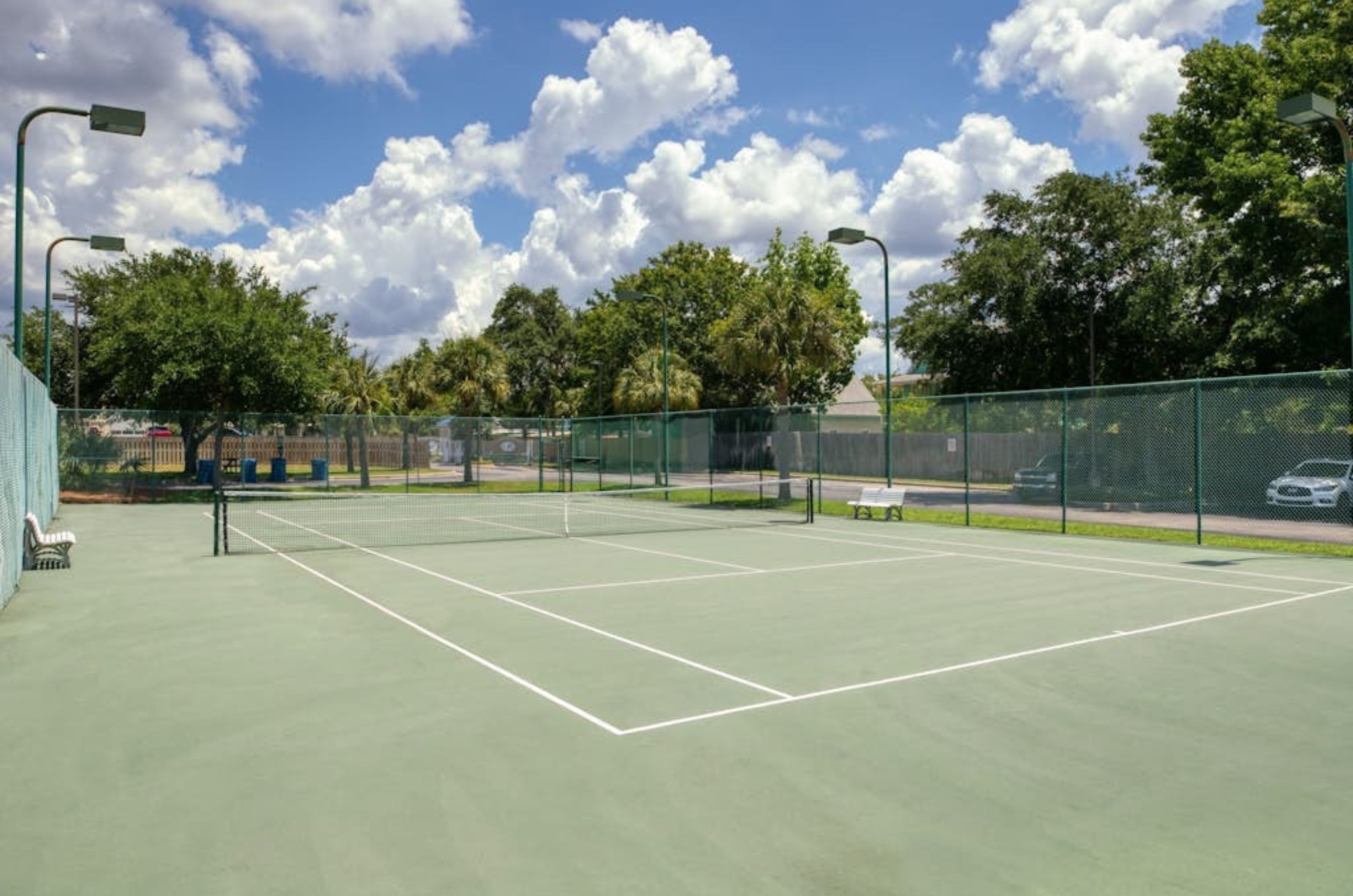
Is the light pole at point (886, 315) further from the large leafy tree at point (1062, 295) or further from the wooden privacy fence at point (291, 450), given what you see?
the wooden privacy fence at point (291, 450)

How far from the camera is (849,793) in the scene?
15.9 feet

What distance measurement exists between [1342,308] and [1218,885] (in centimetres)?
2498

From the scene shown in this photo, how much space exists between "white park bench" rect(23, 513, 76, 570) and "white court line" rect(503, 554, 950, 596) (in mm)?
7476

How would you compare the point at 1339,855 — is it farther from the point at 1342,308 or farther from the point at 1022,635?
the point at 1342,308

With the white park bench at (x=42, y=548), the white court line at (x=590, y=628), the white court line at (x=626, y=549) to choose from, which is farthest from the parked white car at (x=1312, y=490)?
the white park bench at (x=42, y=548)

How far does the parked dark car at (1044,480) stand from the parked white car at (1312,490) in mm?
4679

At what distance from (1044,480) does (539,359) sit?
2313 inches

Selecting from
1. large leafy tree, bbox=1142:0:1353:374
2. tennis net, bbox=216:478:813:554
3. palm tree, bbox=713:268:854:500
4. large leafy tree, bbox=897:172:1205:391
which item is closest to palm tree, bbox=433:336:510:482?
tennis net, bbox=216:478:813:554

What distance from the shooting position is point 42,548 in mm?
13867

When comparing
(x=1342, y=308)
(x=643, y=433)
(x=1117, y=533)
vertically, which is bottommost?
(x=1117, y=533)

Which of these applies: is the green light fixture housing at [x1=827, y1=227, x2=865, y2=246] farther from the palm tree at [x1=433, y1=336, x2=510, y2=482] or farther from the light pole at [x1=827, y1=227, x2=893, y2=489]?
the palm tree at [x1=433, y1=336, x2=510, y2=482]

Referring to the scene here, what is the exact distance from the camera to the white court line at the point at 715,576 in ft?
39.7

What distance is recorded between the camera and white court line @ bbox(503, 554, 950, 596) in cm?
1210

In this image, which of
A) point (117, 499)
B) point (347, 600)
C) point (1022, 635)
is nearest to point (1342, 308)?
point (1022, 635)
